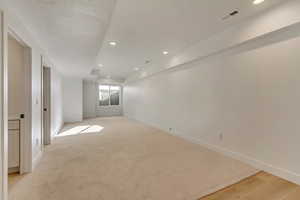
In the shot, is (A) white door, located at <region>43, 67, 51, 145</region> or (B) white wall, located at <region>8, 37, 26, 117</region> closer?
(B) white wall, located at <region>8, 37, 26, 117</region>

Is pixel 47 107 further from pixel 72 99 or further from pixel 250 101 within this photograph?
pixel 250 101

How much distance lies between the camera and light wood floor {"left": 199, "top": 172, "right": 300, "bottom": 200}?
5.61 ft

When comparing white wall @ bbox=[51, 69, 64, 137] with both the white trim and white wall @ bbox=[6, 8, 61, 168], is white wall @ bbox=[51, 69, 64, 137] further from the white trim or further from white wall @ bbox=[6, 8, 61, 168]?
the white trim

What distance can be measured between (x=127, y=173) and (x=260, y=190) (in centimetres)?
191

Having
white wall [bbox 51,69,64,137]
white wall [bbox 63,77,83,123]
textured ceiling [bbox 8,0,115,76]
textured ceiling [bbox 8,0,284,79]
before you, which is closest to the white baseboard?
textured ceiling [bbox 8,0,284,79]

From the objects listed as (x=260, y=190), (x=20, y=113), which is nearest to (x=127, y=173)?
(x=260, y=190)

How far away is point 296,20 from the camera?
1.89 meters

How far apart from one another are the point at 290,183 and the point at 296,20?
2316mm

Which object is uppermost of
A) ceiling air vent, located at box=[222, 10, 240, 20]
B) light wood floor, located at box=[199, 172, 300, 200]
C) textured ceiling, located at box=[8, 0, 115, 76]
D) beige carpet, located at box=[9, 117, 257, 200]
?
ceiling air vent, located at box=[222, 10, 240, 20]

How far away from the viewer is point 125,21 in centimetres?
251

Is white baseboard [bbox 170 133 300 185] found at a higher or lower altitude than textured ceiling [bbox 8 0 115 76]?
lower

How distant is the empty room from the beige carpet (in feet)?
0.06

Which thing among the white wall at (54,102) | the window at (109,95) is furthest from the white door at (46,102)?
the window at (109,95)

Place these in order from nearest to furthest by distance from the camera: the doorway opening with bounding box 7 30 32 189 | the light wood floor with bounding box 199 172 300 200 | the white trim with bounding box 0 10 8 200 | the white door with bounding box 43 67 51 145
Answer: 1. the white trim with bounding box 0 10 8 200
2. the light wood floor with bounding box 199 172 300 200
3. the doorway opening with bounding box 7 30 32 189
4. the white door with bounding box 43 67 51 145
